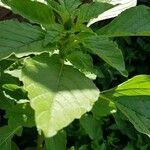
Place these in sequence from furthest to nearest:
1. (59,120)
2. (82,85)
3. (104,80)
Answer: (104,80) → (82,85) → (59,120)

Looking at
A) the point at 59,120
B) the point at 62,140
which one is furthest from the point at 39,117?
the point at 62,140

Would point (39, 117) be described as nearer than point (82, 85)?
Yes

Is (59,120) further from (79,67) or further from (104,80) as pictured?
(104,80)

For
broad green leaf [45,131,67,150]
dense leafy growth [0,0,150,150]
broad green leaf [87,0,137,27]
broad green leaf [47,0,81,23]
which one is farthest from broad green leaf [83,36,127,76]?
broad green leaf [45,131,67,150]

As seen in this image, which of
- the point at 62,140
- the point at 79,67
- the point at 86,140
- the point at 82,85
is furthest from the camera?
the point at 86,140

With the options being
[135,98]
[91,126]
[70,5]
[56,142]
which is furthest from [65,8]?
[91,126]

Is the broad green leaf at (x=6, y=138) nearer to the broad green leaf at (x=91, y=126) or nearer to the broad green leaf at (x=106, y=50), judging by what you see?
the broad green leaf at (x=91, y=126)

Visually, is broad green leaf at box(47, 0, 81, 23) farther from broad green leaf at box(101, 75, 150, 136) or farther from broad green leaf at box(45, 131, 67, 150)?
broad green leaf at box(45, 131, 67, 150)
